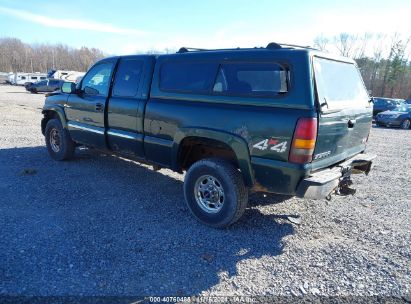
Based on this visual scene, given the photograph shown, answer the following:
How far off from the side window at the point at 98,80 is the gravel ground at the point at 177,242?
4.82 ft

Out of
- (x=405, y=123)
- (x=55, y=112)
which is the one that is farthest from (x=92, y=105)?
(x=405, y=123)

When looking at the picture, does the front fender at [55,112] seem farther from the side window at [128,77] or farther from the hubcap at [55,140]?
the side window at [128,77]

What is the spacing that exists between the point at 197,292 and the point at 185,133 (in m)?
1.84

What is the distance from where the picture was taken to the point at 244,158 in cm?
346

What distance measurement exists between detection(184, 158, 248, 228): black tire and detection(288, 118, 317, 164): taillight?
746 mm

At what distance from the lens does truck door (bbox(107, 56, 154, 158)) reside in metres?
4.53

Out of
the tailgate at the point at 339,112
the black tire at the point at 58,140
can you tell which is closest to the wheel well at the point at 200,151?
the tailgate at the point at 339,112

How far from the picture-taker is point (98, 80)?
17.5 feet

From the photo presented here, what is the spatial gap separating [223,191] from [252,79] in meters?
1.30

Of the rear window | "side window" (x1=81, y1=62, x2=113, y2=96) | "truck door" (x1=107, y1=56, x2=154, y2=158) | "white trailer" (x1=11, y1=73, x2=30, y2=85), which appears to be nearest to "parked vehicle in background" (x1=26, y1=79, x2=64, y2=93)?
"white trailer" (x1=11, y1=73, x2=30, y2=85)

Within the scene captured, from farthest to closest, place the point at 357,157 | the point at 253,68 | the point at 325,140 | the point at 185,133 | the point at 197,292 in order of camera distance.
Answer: the point at 357,157, the point at 185,133, the point at 253,68, the point at 325,140, the point at 197,292

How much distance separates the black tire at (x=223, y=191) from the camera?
364 cm

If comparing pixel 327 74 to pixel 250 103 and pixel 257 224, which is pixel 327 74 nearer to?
pixel 250 103

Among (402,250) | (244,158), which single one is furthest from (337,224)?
(244,158)
